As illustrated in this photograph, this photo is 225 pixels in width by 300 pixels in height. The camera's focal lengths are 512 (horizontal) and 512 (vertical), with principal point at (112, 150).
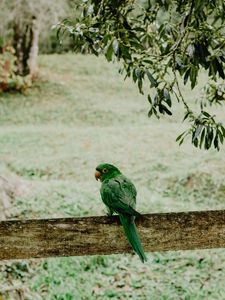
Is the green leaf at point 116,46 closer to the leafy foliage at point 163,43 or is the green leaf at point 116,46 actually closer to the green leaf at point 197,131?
the leafy foliage at point 163,43

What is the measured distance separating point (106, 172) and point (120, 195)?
1.09ft

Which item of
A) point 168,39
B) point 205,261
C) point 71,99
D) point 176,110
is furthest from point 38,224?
point 71,99

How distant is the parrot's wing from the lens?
8.23 feet

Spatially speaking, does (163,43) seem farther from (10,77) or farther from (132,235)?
(10,77)

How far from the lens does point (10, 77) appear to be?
1858 cm

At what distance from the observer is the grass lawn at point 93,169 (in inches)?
203

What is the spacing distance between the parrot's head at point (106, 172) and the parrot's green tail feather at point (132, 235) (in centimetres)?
45

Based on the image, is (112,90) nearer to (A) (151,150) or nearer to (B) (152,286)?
(A) (151,150)

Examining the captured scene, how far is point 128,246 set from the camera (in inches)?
97.7

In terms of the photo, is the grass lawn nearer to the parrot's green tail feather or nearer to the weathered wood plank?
the weathered wood plank

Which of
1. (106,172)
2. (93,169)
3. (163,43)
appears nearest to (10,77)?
(93,169)

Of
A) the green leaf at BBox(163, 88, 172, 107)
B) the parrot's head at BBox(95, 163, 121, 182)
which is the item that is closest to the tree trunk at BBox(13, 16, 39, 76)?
the parrot's head at BBox(95, 163, 121, 182)

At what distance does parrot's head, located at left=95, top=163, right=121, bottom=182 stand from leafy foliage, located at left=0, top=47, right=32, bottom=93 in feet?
49.1

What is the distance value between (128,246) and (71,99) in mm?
15833
